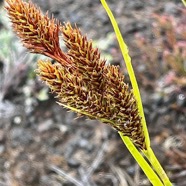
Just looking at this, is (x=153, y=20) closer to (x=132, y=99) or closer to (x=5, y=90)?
(x=5, y=90)

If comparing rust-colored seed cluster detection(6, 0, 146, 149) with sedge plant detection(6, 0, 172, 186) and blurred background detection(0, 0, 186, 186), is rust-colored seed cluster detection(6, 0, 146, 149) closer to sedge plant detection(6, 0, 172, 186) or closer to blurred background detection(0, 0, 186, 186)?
sedge plant detection(6, 0, 172, 186)

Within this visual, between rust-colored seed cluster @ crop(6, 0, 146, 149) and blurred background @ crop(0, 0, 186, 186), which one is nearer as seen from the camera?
rust-colored seed cluster @ crop(6, 0, 146, 149)

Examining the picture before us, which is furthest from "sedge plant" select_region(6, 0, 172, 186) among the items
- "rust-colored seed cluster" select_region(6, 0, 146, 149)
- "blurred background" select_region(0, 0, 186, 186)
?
"blurred background" select_region(0, 0, 186, 186)

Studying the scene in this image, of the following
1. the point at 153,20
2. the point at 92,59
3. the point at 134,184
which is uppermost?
the point at 153,20

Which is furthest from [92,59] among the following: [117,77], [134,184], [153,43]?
[153,43]

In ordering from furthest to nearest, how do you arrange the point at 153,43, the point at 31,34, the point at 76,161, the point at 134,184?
the point at 153,43 < the point at 76,161 < the point at 134,184 < the point at 31,34

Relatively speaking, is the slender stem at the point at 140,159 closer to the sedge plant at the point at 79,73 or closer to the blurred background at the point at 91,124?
the sedge plant at the point at 79,73

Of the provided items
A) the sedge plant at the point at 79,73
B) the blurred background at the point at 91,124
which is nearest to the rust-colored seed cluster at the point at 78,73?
the sedge plant at the point at 79,73
